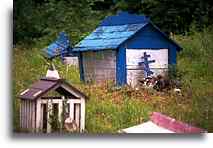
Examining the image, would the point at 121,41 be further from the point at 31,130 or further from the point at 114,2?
the point at 31,130

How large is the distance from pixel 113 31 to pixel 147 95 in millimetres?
271

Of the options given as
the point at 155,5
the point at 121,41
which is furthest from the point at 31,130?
the point at 155,5

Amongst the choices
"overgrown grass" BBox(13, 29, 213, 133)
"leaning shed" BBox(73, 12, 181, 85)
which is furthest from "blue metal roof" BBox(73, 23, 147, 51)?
"overgrown grass" BBox(13, 29, 213, 133)

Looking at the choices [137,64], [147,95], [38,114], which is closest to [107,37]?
[137,64]

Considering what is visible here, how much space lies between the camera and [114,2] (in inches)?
101

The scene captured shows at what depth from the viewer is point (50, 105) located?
2.50 m

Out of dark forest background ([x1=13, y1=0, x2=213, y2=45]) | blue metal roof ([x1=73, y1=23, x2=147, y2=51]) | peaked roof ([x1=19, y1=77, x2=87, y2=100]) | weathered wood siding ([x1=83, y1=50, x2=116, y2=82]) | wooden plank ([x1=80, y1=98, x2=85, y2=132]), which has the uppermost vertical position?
dark forest background ([x1=13, y1=0, x2=213, y2=45])

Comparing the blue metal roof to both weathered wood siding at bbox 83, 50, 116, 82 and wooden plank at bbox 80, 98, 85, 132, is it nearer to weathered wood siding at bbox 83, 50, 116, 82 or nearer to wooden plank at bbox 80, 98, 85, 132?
weathered wood siding at bbox 83, 50, 116, 82

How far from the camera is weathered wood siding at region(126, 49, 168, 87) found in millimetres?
2557

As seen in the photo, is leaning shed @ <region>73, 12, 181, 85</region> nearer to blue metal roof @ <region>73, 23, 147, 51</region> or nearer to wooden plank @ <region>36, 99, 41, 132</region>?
blue metal roof @ <region>73, 23, 147, 51</region>

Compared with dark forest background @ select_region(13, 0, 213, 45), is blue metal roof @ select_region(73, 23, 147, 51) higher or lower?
lower

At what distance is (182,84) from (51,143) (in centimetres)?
53

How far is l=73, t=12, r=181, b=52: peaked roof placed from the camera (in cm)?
256

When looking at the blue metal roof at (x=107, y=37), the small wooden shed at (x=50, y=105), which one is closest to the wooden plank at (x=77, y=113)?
the small wooden shed at (x=50, y=105)
